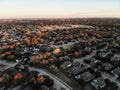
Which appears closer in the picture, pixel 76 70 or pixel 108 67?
pixel 76 70

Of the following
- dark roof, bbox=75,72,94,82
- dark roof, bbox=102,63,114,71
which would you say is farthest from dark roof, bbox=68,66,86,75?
dark roof, bbox=102,63,114,71

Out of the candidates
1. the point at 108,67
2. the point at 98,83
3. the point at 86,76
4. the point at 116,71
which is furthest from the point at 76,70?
the point at 116,71

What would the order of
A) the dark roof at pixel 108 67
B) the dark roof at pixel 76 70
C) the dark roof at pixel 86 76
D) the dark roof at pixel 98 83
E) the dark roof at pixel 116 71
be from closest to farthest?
the dark roof at pixel 98 83, the dark roof at pixel 86 76, the dark roof at pixel 116 71, the dark roof at pixel 76 70, the dark roof at pixel 108 67

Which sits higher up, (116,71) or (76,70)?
(116,71)

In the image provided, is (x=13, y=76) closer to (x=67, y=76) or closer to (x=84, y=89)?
(x=67, y=76)

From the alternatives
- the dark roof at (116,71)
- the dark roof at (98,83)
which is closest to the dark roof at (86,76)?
the dark roof at (98,83)

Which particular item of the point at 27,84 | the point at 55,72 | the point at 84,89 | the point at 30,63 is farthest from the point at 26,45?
the point at 84,89

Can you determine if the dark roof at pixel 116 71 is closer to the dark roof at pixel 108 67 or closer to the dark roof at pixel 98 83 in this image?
the dark roof at pixel 108 67

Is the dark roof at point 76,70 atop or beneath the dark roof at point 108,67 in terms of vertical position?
beneath

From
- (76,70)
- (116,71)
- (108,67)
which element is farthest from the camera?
(108,67)

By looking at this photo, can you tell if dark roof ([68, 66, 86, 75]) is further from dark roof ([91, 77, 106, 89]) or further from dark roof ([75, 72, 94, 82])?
dark roof ([91, 77, 106, 89])

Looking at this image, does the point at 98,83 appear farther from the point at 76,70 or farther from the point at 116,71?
the point at 76,70
